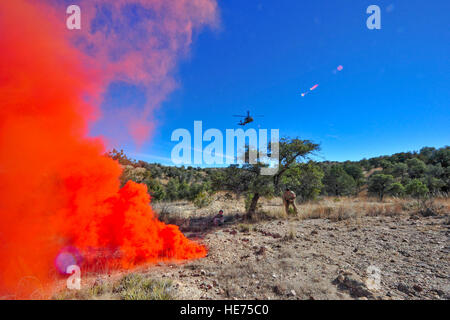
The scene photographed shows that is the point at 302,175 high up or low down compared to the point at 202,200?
up

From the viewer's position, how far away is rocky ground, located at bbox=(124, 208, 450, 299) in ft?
11.4

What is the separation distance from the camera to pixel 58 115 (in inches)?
274

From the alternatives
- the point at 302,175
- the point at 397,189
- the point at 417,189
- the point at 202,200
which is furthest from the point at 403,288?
the point at 397,189

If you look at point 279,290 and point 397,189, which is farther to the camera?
point 397,189

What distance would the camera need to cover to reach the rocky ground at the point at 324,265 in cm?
349

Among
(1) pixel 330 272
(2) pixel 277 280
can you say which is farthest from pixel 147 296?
(1) pixel 330 272

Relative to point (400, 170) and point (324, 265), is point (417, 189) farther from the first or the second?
point (324, 265)

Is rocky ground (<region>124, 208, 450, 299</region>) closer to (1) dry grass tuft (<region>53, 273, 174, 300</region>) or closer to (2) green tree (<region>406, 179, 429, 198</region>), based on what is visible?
(1) dry grass tuft (<region>53, 273, 174, 300</region>)

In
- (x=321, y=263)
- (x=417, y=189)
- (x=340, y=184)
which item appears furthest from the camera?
(x=340, y=184)

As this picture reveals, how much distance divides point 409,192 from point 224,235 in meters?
25.3

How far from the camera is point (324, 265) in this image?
15.0ft

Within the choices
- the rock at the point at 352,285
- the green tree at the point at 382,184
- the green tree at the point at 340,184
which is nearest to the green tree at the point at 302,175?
the rock at the point at 352,285

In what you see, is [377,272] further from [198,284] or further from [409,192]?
[409,192]

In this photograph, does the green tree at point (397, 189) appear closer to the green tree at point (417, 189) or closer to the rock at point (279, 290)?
the green tree at point (417, 189)
